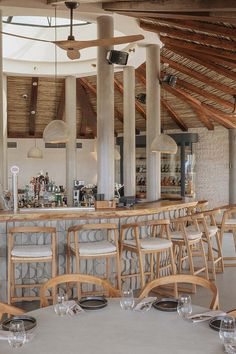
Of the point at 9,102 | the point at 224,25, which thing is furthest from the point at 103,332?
the point at 9,102

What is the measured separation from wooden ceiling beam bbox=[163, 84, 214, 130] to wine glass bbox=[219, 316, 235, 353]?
349 inches

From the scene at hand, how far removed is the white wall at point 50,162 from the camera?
16328mm

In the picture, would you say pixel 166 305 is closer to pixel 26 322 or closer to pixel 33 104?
pixel 26 322

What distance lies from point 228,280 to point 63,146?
1113 centimetres

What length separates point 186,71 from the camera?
9711 millimetres

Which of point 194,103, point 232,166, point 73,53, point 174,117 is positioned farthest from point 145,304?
point 174,117

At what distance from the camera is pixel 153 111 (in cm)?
884

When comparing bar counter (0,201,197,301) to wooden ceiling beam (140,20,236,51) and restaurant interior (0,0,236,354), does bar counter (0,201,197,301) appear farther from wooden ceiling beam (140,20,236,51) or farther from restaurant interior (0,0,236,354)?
wooden ceiling beam (140,20,236,51)

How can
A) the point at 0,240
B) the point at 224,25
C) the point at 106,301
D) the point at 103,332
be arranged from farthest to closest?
the point at 224,25, the point at 0,240, the point at 106,301, the point at 103,332

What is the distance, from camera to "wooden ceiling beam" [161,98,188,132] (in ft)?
43.7

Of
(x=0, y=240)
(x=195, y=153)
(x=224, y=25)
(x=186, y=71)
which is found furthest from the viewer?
(x=195, y=153)

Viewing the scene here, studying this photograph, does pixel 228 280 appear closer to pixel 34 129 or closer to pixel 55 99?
pixel 55 99

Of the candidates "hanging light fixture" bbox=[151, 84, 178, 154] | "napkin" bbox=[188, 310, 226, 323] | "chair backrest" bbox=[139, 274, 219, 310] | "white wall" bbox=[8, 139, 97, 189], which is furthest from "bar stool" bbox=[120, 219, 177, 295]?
"white wall" bbox=[8, 139, 97, 189]

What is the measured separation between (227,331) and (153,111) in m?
6.97
